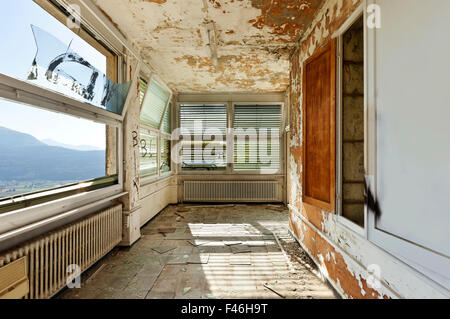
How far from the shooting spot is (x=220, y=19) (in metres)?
2.60

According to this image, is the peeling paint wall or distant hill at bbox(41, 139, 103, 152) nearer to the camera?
the peeling paint wall

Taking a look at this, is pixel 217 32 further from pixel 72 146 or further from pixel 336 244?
pixel 336 244

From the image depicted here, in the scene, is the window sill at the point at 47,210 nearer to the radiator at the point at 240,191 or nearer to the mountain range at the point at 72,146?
the mountain range at the point at 72,146

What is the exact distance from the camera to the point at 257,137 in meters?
5.82

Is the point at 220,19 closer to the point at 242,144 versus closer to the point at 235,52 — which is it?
the point at 235,52

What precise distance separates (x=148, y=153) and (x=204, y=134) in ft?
6.30

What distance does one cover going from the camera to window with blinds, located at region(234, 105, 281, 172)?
5801 millimetres

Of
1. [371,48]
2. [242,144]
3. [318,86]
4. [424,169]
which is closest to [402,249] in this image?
[424,169]

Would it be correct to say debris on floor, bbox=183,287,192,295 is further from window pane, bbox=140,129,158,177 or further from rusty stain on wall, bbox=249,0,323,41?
rusty stain on wall, bbox=249,0,323,41

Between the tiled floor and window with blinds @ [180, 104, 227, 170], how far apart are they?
2146mm

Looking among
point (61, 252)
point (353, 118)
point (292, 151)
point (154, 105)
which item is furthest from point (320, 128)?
point (154, 105)

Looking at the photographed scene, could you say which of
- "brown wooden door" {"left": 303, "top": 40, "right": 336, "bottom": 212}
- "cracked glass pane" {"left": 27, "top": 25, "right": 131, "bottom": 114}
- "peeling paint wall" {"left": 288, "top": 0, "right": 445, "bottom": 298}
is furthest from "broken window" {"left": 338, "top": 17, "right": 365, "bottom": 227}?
"cracked glass pane" {"left": 27, "top": 25, "right": 131, "bottom": 114}
